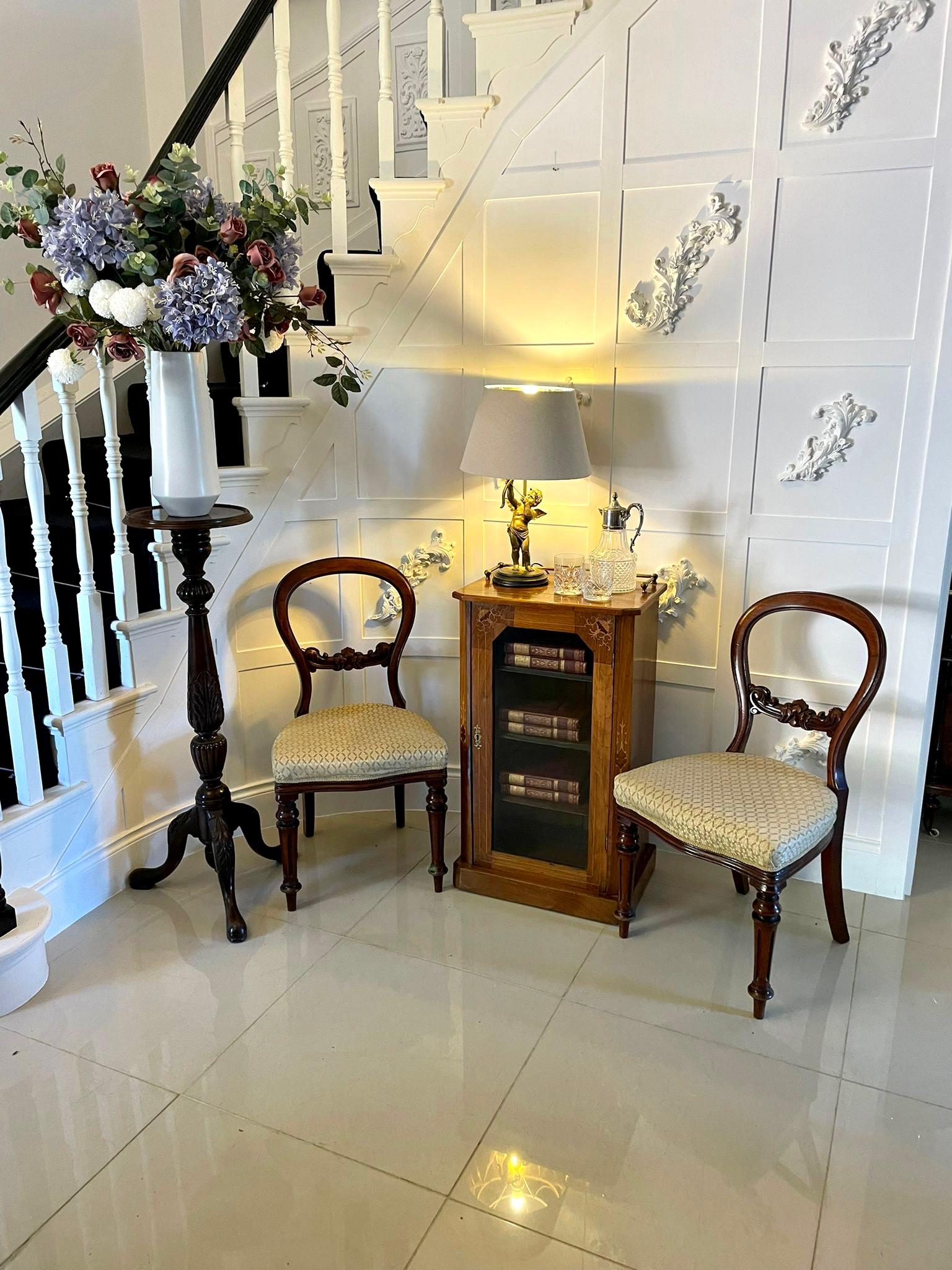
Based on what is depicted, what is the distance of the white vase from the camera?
2115mm

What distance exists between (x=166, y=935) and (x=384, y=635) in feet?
3.79

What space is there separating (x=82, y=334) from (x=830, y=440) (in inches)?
75.7

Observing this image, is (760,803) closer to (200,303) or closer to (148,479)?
(200,303)

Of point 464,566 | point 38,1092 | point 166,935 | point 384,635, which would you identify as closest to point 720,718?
point 464,566

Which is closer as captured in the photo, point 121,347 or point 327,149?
point 121,347

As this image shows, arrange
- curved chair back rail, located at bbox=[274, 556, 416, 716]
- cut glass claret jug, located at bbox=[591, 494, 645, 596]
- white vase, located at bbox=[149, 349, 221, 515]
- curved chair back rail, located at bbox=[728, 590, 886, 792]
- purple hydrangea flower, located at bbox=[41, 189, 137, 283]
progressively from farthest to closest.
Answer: curved chair back rail, located at bbox=[274, 556, 416, 716]
cut glass claret jug, located at bbox=[591, 494, 645, 596]
curved chair back rail, located at bbox=[728, 590, 886, 792]
white vase, located at bbox=[149, 349, 221, 515]
purple hydrangea flower, located at bbox=[41, 189, 137, 283]

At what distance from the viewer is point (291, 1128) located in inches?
70.1

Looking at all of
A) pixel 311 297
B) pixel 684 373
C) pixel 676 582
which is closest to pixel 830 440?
pixel 684 373

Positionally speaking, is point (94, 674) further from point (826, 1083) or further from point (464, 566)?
point (826, 1083)

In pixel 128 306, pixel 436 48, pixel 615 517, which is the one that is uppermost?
pixel 436 48

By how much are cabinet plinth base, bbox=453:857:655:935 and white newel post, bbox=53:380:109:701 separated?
3.88 ft

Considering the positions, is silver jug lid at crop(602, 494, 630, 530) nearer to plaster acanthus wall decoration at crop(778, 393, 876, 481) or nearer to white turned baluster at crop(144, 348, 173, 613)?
plaster acanthus wall decoration at crop(778, 393, 876, 481)

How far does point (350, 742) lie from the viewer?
101 inches

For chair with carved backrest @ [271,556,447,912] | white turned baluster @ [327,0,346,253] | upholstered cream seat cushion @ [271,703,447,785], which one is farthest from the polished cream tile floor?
white turned baluster @ [327,0,346,253]
